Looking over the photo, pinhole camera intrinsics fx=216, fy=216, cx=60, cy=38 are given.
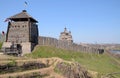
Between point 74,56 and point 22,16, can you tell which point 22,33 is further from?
point 74,56

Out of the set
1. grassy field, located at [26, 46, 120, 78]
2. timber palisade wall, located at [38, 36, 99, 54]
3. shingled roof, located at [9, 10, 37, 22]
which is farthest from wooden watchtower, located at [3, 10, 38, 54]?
timber palisade wall, located at [38, 36, 99, 54]

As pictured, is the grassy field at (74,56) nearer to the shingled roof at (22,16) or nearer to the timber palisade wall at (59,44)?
the timber palisade wall at (59,44)

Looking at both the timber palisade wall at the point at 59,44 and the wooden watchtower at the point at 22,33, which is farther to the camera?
the timber palisade wall at the point at 59,44

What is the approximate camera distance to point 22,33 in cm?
3872

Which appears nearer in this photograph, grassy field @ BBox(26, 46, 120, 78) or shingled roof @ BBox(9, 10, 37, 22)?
grassy field @ BBox(26, 46, 120, 78)

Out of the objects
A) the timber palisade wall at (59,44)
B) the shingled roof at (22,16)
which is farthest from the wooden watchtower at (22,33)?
the timber palisade wall at (59,44)

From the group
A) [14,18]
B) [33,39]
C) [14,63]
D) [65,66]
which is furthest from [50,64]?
[14,18]

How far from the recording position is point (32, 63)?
28.0 metres

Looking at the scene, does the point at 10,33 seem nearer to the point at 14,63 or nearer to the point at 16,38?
the point at 16,38

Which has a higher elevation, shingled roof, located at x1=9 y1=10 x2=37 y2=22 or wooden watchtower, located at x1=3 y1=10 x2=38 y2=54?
shingled roof, located at x1=9 y1=10 x2=37 y2=22

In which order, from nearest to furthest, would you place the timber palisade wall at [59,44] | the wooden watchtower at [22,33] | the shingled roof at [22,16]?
the wooden watchtower at [22,33]
the shingled roof at [22,16]
the timber palisade wall at [59,44]

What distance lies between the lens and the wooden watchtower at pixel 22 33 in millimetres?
38000

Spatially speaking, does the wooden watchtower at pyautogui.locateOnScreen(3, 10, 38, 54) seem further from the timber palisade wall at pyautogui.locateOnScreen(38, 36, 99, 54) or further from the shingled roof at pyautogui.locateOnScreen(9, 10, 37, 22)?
the timber palisade wall at pyautogui.locateOnScreen(38, 36, 99, 54)

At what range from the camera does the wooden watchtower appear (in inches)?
1496
